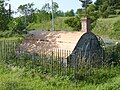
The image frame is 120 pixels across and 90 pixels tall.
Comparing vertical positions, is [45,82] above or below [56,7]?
below

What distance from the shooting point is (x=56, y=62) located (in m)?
11.8

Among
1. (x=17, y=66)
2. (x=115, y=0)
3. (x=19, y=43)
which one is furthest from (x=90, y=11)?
(x=17, y=66)

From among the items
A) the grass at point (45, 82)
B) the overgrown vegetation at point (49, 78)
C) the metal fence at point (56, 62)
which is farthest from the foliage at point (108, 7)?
the grass at point (45, 82)

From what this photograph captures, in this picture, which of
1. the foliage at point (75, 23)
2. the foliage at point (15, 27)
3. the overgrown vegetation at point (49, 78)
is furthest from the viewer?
the foliage at point (75, 23)

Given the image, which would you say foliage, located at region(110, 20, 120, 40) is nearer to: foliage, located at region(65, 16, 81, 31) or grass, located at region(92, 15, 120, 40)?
grass, located at region(92, 15, 120, 40)

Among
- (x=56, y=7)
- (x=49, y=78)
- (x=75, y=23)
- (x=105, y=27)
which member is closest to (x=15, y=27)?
(x=49, y=78)

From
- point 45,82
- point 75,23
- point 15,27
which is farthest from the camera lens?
point 75,23

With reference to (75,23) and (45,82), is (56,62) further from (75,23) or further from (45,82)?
(75,23)

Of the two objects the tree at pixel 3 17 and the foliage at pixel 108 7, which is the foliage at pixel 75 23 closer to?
the foliage at pixel 108 7

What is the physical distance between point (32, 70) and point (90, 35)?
11.6ft

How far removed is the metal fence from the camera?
36.8 feet

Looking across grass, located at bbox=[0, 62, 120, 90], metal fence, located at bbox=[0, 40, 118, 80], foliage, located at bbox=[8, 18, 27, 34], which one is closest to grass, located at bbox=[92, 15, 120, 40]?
foliage, located at bbox=[8, 18, 27, 34]

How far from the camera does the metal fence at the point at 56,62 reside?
442 inches

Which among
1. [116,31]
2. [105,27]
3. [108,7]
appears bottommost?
[116,31]
